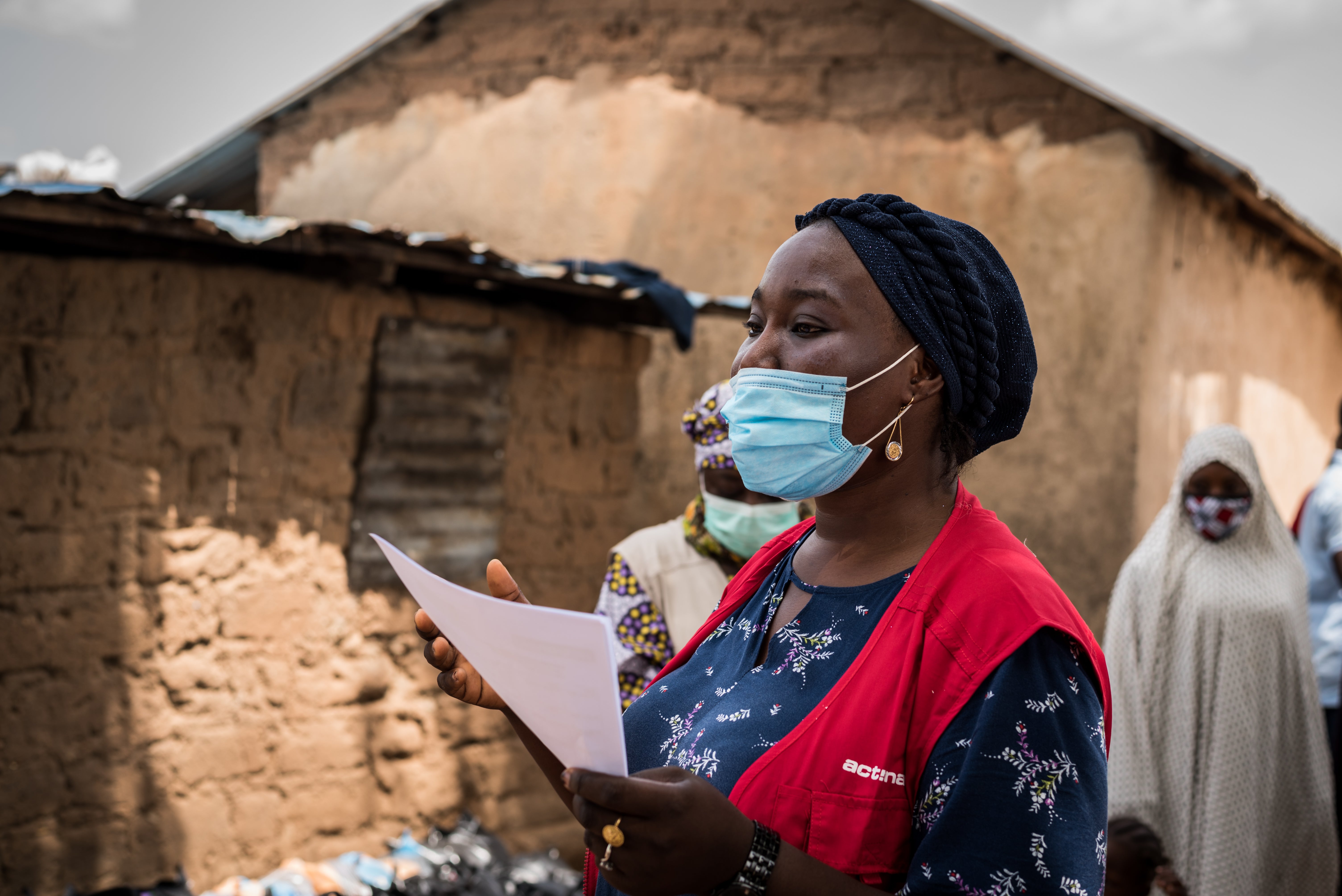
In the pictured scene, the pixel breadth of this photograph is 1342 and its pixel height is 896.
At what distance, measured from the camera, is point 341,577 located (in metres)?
Result: 4.53

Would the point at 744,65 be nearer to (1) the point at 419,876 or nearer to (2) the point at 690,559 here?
(2) the point at 690,559

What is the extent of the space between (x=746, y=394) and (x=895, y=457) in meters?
0.22

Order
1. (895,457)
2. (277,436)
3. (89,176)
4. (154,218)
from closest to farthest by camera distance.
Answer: (895,457) < (154,218) < (277,436) < (89,176)

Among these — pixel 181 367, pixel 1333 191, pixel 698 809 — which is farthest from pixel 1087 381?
pixel 1333 191

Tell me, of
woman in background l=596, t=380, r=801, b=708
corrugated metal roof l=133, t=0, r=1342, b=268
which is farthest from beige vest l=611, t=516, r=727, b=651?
corrugated metal roof l=133, t=0, r=1342, b=268

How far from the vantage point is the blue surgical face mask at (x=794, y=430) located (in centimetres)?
135

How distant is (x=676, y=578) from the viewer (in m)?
2.78

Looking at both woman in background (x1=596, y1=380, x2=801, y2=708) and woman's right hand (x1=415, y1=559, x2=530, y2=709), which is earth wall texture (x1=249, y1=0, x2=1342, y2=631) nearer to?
woman in background (x1=596, y1=380, x2=801, y2=708)

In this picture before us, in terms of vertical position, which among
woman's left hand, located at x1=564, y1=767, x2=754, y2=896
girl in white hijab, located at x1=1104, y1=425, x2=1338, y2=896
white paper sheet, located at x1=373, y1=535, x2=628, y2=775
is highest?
white paper sheet, located at x1=373, y1=535, x2=628, y2=775

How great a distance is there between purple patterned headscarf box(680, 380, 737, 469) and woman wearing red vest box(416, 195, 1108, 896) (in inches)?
46.9

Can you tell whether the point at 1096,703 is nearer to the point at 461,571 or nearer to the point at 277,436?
the point at 277,436

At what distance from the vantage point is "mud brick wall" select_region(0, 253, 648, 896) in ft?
12.3

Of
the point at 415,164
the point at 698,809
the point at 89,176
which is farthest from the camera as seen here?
the point at 415,164

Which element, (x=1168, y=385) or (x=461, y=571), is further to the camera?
(x=1168, y=385)
